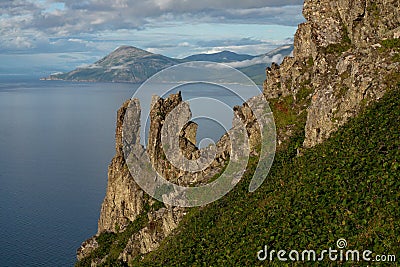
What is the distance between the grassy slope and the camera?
71.7 feet

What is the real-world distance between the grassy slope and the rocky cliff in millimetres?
2000

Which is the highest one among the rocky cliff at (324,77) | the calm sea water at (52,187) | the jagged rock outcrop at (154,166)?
the rocky cliff at (324,77)

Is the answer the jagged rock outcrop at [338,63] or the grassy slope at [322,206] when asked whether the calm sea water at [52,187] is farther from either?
the grassy slope at [322,206]

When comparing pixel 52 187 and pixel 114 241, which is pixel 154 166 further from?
pixel 52 187

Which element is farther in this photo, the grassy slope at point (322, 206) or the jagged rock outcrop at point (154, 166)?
the jagged rock outcrop at point (154, 166)

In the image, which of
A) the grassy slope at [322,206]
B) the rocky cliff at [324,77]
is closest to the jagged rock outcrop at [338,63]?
the rocky cliff at [324,77]

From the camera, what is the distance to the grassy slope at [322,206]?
860 inches

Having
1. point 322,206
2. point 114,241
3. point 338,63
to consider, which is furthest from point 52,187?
point 322,206

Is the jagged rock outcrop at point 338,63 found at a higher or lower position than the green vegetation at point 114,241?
higher

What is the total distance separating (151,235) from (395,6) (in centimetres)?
Result: 2885

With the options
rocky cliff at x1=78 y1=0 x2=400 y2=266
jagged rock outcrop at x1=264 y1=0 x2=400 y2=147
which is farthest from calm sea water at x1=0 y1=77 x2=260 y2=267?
jagged rock outcrop at x1=264 y1=0 x2=400 y2=147

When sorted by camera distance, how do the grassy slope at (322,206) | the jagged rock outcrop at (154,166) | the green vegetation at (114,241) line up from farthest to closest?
→ 1. the green vegetation at (114,241)
2. the jagged rock outcrop at (154,166)
3. the grassy slope at (322,206)

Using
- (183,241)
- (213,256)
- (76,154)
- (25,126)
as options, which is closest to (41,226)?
(76,154)

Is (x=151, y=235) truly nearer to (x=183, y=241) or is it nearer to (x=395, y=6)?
(x=183, y=241)
